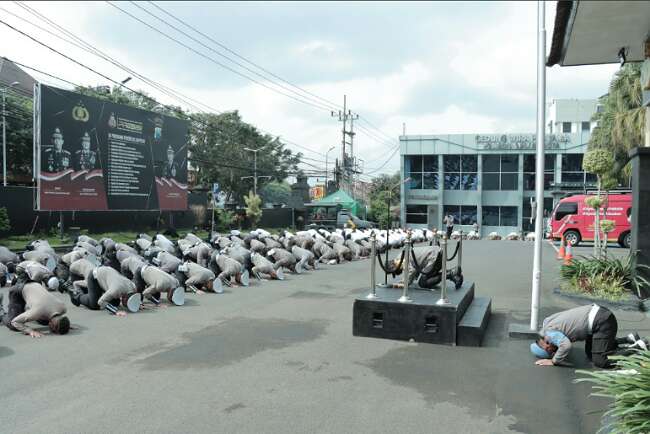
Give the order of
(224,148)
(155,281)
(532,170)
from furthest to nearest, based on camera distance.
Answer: (224,148) → (532,170) → (155,281)

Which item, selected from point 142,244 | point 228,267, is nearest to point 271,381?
point 228,267

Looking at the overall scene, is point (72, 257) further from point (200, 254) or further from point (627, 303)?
point (627, 303)

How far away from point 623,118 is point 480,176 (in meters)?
25.5

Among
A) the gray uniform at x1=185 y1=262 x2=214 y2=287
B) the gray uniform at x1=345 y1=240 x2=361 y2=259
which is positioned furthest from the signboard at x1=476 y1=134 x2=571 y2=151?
the gray uniform at x1=185 y1=262 x2=214 y2=287

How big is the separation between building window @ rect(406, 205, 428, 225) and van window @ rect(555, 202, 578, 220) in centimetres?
1987

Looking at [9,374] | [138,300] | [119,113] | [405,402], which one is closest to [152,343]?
[9,374]

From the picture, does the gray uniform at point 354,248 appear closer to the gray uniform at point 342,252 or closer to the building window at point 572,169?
the gray uniform at point 342,252

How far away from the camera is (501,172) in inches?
1796

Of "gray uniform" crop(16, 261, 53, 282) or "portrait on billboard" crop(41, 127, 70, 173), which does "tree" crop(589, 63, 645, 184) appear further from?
"portrait on billboard" crop(41, 127, 70, 173)

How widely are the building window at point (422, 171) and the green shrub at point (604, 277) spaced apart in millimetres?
35284

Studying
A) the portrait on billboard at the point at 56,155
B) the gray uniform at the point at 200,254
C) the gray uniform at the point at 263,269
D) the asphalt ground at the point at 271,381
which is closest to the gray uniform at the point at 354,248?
the gray uniform at the point at 263,269

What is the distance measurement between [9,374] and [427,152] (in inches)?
1681

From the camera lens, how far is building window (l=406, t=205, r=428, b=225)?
155ft

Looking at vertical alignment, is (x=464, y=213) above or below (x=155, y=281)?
above
